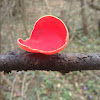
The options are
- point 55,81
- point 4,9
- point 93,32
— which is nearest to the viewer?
point 4,9

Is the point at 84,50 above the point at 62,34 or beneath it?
beneath

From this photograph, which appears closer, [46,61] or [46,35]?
[46,61]

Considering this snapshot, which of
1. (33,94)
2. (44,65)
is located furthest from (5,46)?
(44,65)

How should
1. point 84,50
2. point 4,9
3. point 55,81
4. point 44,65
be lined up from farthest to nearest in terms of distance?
1. point 84,50
2. point 55,81
3. point 4,9
4. point 44,65

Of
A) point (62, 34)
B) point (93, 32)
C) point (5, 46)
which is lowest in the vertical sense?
point (93, 32)

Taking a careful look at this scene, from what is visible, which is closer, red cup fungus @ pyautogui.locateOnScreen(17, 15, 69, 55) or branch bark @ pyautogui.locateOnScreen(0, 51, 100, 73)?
branch bark @ pyautogui.locateOnScreen(0, 51, 100, 73)

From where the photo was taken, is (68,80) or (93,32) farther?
(93,32)

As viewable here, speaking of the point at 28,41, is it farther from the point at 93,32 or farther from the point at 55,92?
the point at 93,32

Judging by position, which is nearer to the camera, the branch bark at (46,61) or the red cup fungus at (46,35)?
the branch bark at (46,61)
